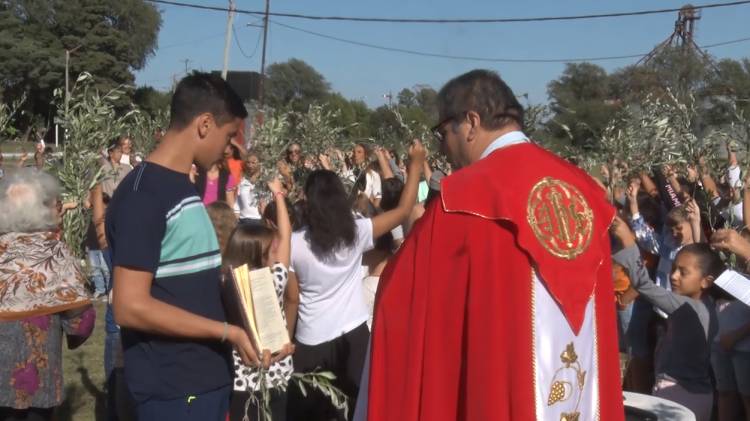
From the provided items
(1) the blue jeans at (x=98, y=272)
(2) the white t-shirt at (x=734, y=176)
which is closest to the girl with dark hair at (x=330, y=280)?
(2) the white t-shirt at (x=734, y=176)

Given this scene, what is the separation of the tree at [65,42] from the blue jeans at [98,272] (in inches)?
1693

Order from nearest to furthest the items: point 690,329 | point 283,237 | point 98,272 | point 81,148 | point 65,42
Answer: point 283,237, point 690,329, point 81,148, point 98,272, point 65,42

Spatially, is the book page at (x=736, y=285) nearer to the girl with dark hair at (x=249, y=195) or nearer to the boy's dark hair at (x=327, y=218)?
the boy's dark hair at (x=327, y=218)

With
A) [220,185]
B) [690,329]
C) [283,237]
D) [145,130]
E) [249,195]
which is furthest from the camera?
[145,130]

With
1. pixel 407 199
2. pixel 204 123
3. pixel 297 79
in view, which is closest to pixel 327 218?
pixel 407 199

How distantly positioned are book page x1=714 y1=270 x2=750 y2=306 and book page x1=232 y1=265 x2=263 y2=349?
2.61 meters

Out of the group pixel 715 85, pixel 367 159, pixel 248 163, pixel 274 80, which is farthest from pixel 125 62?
pixel 248 163

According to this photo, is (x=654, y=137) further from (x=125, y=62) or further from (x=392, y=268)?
(x=125, y=62)

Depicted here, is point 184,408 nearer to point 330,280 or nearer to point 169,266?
point 169,266

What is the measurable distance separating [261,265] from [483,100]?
1.93 meters

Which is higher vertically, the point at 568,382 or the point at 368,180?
the point at 368,180

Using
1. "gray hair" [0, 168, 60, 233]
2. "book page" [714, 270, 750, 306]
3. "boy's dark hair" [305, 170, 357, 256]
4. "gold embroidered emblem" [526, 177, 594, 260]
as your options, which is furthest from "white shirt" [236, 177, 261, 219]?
"gold embroidered emblem" [526, 177, 594, 260]

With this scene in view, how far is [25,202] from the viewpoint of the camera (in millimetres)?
4367

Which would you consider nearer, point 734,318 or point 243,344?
point 243,344
